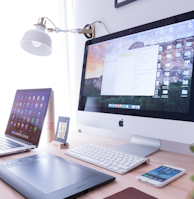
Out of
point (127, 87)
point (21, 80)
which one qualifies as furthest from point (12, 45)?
point (127, 87)

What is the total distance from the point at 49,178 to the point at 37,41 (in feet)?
2.40

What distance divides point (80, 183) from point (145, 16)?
3.10ft

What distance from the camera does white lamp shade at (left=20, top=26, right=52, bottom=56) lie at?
97 cm

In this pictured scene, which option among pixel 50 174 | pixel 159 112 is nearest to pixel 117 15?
pixel 159 112

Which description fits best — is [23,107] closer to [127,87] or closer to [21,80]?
[21,80]

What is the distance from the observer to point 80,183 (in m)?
0.48

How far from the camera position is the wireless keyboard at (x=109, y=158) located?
0.59 m

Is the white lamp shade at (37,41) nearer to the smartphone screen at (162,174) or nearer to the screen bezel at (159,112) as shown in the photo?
the screen bezel at (159,112)

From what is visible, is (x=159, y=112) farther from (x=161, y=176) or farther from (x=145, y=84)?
(x=161, y=176)

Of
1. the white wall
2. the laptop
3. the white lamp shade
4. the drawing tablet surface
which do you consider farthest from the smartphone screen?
the white lamp shade

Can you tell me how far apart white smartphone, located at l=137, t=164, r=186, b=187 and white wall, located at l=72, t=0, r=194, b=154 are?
34 centimetres

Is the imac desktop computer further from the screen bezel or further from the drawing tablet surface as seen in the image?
the drawing tablet surface

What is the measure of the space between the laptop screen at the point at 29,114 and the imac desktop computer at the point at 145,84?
22 cm

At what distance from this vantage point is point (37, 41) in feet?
3.19
